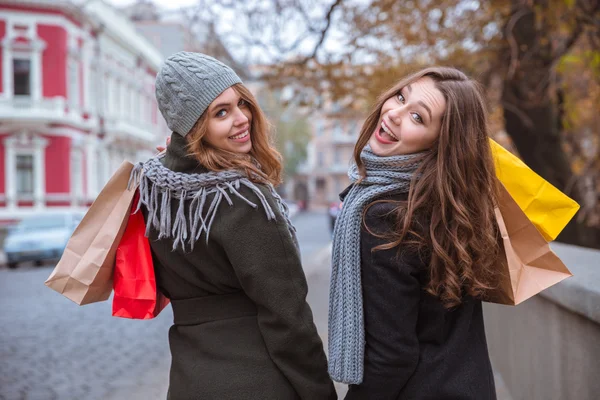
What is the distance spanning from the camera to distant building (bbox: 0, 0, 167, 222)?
87.6ft

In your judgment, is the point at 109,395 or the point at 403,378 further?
the point at 109,395

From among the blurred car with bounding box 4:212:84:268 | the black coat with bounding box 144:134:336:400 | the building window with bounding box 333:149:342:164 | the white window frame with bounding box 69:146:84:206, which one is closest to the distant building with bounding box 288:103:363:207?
the building window with bounding box 333:149:342:164

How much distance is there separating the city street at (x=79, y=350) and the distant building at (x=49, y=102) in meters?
16.6

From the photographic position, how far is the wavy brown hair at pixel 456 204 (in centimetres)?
200

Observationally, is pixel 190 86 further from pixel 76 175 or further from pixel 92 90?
pixel 92 90

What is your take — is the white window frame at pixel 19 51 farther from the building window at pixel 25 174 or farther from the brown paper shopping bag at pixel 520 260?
the brown paper shopping bag at pixel 520 260

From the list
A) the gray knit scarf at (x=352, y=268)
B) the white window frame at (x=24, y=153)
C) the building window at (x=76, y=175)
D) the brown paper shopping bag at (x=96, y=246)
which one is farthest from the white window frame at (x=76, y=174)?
the gray knit scarf at (x=352, y=268)

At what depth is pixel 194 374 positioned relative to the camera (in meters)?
2.18

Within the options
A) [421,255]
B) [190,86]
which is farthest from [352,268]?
[190,86]

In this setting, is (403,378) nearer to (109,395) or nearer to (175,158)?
(175,158)

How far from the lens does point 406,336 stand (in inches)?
77.5

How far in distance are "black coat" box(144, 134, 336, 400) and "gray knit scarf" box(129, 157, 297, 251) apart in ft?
0.09

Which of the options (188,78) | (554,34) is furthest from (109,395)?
(554,34)

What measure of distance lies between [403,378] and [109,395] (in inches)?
156
